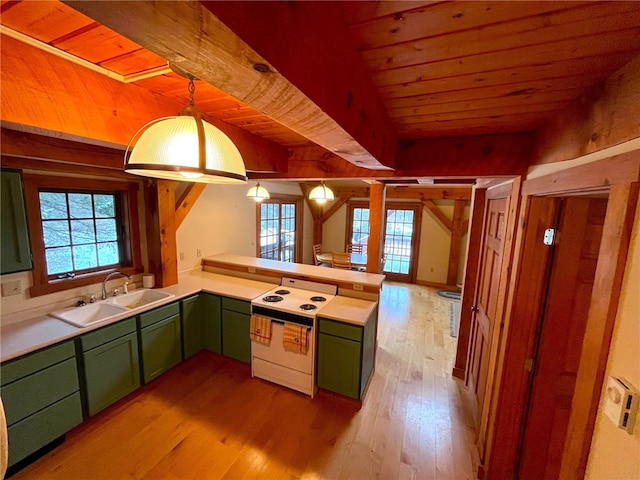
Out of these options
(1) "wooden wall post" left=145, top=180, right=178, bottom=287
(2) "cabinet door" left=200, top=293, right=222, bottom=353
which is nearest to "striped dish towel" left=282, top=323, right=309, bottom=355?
(2) "cabinet door" left=200, top=293, right=222, bottom=353

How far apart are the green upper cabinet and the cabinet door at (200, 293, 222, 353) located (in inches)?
58.6

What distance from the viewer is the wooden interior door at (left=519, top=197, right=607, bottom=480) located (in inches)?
55.3

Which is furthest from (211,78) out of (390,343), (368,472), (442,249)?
(442,249)

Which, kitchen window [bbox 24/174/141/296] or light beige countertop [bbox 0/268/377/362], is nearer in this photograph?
light beige countertop [bbox 0/268/377/362]

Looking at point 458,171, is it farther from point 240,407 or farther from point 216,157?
point 240,407

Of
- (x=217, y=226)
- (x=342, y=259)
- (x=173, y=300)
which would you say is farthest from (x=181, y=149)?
(x=342, y=259)

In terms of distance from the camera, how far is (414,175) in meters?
1.88

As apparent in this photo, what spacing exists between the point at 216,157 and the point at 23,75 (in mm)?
749

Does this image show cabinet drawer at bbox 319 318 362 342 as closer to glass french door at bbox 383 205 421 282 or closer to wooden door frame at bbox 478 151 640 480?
wooden door frame at bbox 478 151 640 480

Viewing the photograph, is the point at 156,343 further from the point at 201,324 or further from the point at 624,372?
the point at 624,372

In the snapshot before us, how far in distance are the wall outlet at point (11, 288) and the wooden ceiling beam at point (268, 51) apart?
2709 mm

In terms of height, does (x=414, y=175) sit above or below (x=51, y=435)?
above

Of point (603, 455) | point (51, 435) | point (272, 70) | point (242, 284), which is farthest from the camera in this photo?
point (242, 284)

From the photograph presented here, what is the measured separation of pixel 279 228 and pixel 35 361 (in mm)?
4314
